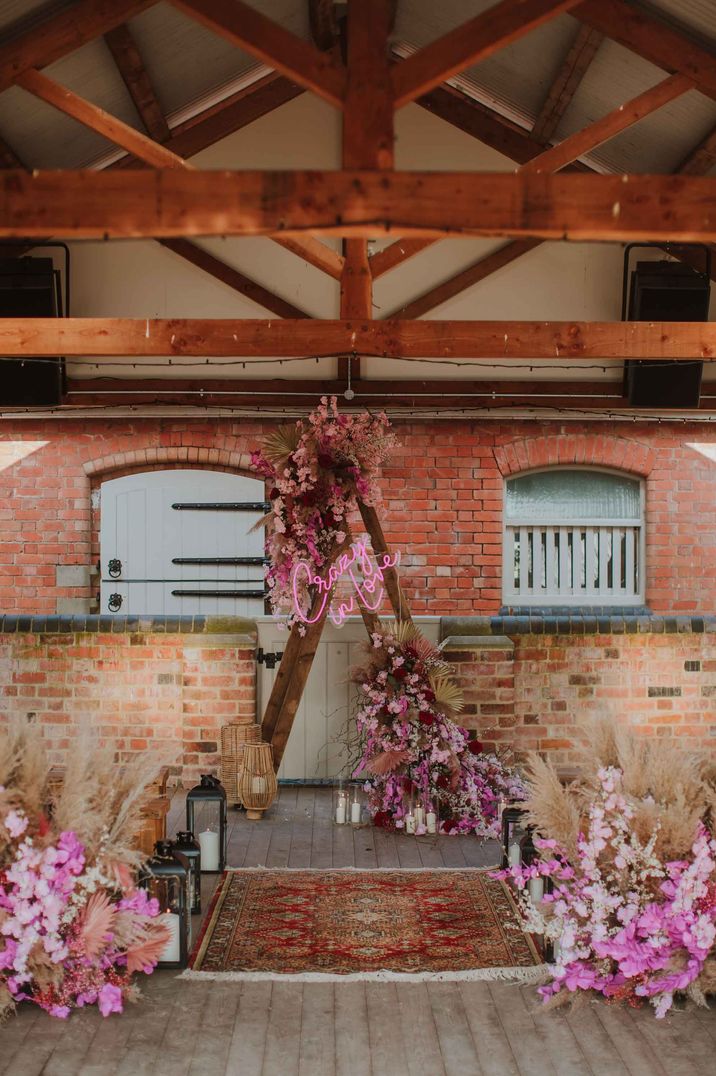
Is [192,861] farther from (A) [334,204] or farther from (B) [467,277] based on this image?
(B) [467,277]

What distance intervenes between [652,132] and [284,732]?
14.0 ft

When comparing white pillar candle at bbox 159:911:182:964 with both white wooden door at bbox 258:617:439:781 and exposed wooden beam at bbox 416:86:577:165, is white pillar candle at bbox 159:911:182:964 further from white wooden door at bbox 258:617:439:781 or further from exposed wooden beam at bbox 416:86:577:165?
exposed wooden beam at bbox 416:86:577:165

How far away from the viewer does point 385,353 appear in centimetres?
566

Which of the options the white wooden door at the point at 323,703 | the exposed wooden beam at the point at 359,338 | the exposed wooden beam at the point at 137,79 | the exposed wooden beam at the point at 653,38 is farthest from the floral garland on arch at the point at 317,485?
the exposed wooden beam at the point at 653,38

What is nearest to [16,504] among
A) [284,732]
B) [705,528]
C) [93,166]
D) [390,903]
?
[93,166]

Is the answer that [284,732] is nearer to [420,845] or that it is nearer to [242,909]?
[420,845]

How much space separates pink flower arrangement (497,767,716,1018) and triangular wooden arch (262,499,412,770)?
8.95ft

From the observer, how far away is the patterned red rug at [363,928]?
3898 mm

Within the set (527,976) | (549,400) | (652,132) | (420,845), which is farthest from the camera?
(549,400)

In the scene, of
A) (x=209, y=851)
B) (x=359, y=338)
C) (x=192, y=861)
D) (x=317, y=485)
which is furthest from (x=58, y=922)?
(x=359, y=338)

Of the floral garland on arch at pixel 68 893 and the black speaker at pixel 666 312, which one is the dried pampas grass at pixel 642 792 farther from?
the black speaker at pixel 666 312

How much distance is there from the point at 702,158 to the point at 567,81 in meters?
0.92

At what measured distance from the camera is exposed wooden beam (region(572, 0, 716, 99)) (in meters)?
5.23

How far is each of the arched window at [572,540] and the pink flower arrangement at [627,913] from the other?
465 cm
